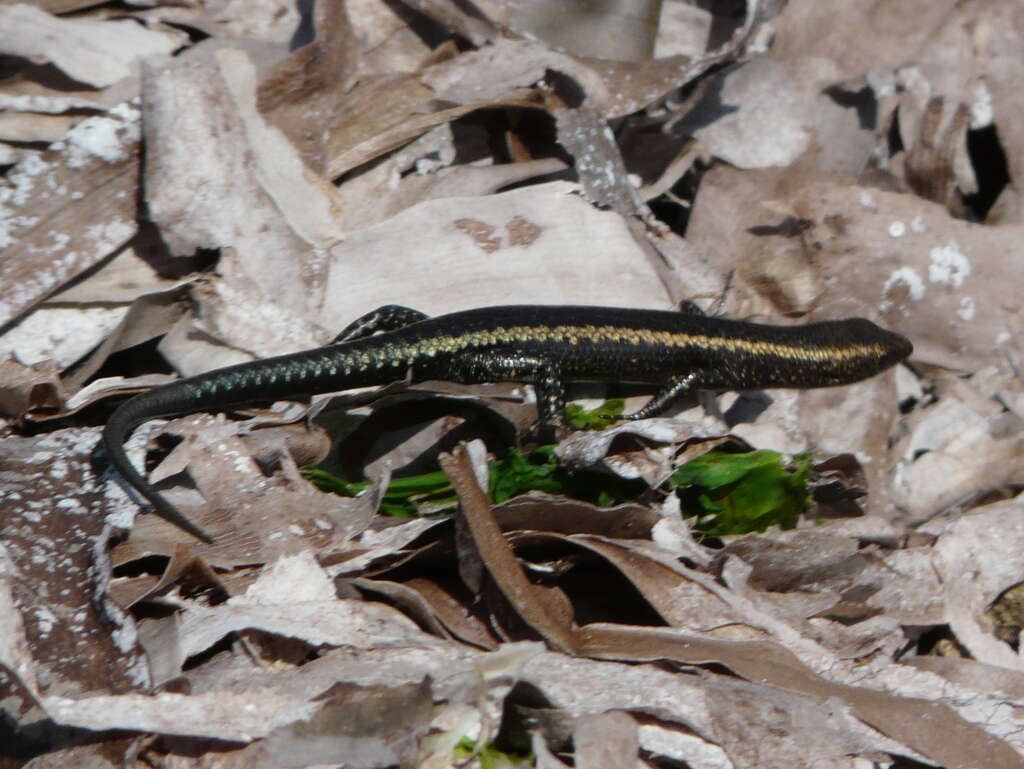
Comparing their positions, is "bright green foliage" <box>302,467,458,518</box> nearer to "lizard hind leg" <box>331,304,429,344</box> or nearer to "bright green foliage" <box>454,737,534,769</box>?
"lizard hind leg" <box>331,304,429,344</box>

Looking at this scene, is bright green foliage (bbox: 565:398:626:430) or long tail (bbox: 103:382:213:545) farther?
bright green foliage (bbox: 565:398:626:430)

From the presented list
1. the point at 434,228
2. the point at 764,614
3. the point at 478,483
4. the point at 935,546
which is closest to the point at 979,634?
the point at 935,546

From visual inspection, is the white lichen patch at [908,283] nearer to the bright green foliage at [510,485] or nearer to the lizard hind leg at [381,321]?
the bright green foliage at [510,485]

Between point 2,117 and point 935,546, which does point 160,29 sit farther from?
point 935,546

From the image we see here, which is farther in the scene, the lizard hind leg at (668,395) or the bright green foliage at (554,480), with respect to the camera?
the lizard hind leg at (668,395)

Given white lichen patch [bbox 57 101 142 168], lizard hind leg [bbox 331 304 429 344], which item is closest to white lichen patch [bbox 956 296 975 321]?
lizard hind leg [bbox 331 304 429 344]

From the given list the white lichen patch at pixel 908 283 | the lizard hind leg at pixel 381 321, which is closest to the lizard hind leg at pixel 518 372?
the lizard hind leg at pixel 381 321

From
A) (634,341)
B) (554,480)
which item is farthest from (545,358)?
(554,480)
